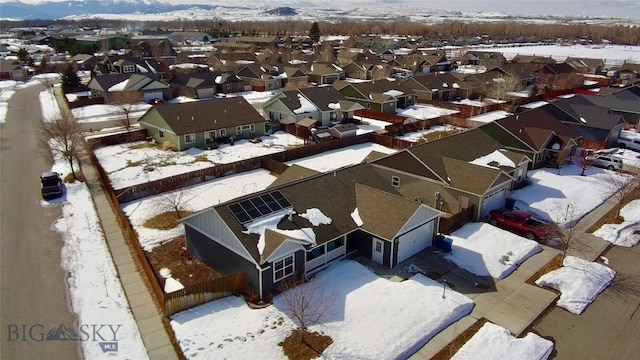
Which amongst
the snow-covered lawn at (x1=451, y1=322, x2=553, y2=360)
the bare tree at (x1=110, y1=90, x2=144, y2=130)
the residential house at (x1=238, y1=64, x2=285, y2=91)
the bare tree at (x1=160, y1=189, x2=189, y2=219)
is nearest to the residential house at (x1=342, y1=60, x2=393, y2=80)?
the residential house at (x1=238, y1=64, x2=285, y2=91)

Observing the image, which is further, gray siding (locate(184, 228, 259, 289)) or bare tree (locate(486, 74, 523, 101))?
bare tree (locate(486, 74, 523, 101))

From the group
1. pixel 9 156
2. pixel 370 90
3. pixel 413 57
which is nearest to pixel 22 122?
pixel 9 156

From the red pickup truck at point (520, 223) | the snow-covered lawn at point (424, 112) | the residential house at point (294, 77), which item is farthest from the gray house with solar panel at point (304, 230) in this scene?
the residential house at point (294, 77)

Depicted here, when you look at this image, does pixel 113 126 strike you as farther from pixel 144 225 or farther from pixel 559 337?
pixel 559 337

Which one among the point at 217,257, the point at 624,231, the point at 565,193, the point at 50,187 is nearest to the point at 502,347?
Result: the point at 217,257

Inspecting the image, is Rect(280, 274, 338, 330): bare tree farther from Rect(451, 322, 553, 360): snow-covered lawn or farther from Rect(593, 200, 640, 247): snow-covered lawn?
Rect(593, 200, 640, 247): snow-covered lawn

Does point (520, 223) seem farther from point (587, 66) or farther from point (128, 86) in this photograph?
point (587, 66)
